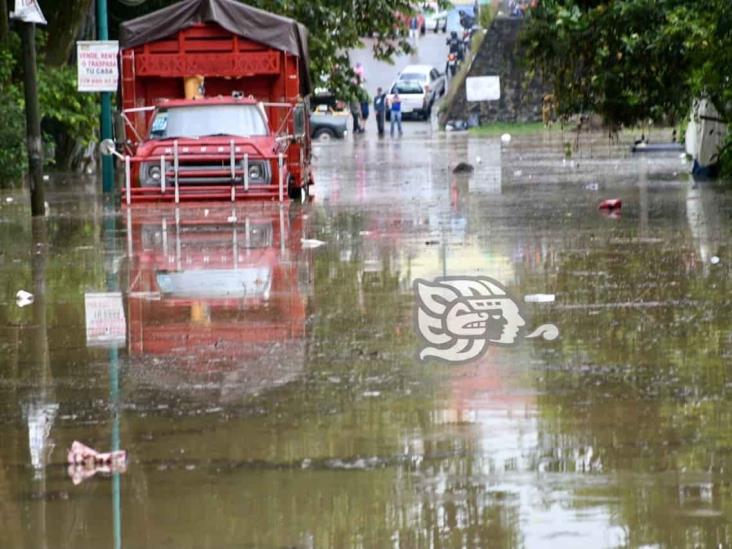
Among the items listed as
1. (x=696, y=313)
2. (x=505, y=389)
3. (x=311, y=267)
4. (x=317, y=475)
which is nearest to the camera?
(x=317, y=475)

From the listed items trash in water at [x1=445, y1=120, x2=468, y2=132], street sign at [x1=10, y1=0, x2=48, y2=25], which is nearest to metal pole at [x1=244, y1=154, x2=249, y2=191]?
street sign at [x1=10, y1=0, x2=48, y2=25]

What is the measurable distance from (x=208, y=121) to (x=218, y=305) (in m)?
13.0

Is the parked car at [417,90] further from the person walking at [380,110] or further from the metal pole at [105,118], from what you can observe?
the metal pole at [105,118]

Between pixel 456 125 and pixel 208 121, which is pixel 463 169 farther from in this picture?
pixel 456 125

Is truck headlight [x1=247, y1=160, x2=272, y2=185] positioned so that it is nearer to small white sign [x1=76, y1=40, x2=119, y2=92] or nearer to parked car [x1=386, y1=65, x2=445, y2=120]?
small white sign [x1=76, y1=40, x2=119, y2=92]

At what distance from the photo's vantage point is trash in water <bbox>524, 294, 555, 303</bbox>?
12.5 meters

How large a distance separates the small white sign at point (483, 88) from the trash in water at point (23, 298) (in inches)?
2008

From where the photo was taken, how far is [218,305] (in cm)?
1274

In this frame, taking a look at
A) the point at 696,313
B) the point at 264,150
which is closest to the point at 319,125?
the point at 264,150

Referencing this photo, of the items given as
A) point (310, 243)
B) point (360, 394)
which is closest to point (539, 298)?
point (360, 394)

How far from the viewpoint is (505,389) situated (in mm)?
9211

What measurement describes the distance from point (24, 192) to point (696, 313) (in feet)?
64.9

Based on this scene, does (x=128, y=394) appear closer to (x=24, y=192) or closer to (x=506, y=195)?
(x=506, y=195)

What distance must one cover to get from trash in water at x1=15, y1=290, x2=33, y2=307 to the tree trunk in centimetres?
2181
